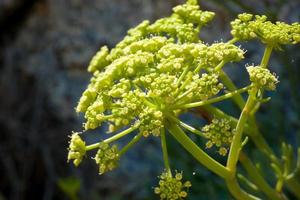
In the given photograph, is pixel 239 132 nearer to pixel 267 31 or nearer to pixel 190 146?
pixel 190 146

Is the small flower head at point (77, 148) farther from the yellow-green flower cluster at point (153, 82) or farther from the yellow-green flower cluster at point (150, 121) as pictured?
the yellow-green flower cluster at point (150, 121)

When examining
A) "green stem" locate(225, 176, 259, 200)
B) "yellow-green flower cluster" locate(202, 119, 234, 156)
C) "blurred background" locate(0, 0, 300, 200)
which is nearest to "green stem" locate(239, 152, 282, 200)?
"green stem" locate(225, 176, 259, 200)

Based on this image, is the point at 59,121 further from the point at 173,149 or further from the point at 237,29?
the point at 237,29

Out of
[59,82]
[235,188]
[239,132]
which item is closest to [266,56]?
[239,132]

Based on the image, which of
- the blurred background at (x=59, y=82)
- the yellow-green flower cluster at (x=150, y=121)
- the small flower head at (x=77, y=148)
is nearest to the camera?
the yellow-green flower cluster at (x=150, y=121)

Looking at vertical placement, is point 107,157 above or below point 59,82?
below

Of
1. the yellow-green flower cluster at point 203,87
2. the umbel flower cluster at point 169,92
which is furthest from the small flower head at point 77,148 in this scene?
the yellow-green flower cluster at point 203,87

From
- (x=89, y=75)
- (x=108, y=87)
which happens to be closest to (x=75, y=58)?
(x=89, y=75)
